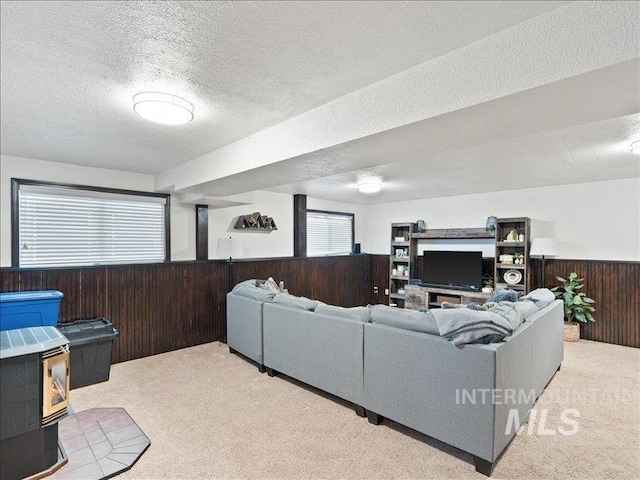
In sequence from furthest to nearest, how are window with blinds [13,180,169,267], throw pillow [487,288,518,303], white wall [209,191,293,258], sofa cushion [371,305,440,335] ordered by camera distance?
white wall [209,191,293,258] → window with blinds [13,180,169,267] → throw pillow [487,288,518,303] → sofa cushion [371,305,440,335]

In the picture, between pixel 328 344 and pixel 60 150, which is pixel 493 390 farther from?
pixel 60 150


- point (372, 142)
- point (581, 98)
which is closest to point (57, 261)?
point (372, 142)

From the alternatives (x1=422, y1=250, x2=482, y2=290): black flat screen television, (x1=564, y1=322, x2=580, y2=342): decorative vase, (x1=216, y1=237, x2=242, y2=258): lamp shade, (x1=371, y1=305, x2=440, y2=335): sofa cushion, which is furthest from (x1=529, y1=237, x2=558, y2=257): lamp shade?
(x1=216, y1=237, x2=242, y2=258): lamp shade

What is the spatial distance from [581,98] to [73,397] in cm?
416

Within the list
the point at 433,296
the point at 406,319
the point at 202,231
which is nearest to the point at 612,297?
the point at 433,296

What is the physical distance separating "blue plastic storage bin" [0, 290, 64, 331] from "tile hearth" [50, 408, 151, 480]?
0.98 meters

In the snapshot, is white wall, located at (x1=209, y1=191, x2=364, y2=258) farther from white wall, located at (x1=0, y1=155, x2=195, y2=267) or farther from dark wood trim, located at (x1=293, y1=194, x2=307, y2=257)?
white wall, located at (x1=0, y1=155, x2=195, y2=267)

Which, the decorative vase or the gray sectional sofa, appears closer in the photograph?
the gray sectional sofa

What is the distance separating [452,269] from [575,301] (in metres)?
1.74

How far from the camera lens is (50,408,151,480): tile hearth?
2037 mm

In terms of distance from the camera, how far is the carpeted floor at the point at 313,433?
81.0 inches

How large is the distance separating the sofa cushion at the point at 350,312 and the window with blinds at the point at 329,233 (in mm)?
3353

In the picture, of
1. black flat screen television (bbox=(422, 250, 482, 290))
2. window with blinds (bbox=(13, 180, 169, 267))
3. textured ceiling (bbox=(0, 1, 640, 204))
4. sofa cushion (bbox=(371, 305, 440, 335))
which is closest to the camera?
textured ceiling (bbox=(0, 1, 640, 204))

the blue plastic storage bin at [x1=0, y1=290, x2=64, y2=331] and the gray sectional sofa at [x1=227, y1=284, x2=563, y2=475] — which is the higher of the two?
the blue plastic storage bin at [x1=0, y1=290, x2=64, y2=331]
